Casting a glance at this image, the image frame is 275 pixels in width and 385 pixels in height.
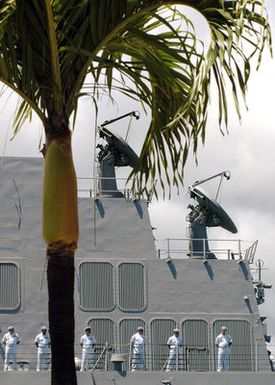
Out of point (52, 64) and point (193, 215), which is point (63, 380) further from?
point (193, 215)

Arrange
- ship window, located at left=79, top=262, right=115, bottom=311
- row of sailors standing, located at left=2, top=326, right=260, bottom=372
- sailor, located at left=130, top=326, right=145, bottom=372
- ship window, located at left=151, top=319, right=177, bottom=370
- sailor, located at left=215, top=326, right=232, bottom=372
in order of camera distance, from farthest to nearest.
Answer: ship window, located at left=151, top=319, right=177, bottom=370 → ship window, located at left=79, top=262, right=115, bottom=311 → sailor, located at left=215, top=326, right=232, bottom=372 → sailor, located at left=130, top=326, right=145, bottom=372 → row of sailors standing, located at left=2, top=326, right=260, bottom=372

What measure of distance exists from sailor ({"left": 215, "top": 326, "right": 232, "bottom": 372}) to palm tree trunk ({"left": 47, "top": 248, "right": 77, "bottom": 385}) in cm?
1349

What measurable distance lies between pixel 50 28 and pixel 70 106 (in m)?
0.83

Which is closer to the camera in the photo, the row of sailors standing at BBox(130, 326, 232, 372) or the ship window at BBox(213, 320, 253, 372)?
the row of sailors standing at BBox(130, 326, 232, 372)

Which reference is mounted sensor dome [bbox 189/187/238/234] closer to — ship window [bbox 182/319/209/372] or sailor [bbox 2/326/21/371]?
ship window [bbox 182/319/209/372]

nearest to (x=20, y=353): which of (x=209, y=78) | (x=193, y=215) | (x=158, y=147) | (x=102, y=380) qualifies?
→ (x=102, y=380)

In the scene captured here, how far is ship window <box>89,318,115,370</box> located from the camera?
23.7 meters

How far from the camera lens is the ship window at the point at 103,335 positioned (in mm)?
23719

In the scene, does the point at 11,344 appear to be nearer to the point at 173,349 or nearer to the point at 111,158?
the point at 173,349

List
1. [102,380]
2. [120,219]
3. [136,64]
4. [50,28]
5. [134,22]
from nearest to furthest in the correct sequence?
[50,28] < [134,22] < [136,64] < [102,380] < [120,219]

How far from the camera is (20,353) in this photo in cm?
2333

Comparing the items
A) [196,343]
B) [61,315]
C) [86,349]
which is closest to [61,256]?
[61,315]

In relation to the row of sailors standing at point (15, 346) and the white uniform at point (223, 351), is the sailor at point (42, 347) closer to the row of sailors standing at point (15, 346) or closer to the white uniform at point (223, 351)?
the row of sailors standing at point (15, 346)

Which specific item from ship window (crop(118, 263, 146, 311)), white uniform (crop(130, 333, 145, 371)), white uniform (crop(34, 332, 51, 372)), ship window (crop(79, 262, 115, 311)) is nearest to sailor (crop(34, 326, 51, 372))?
white uniform (crop(34, 332, 51, 372))
